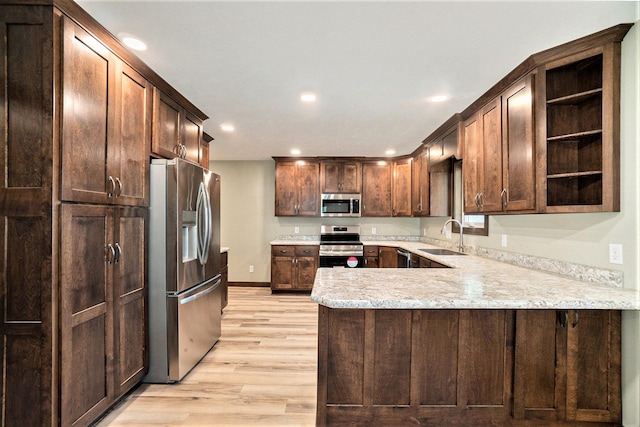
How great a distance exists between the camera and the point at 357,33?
1.83m

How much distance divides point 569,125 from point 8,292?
339cm

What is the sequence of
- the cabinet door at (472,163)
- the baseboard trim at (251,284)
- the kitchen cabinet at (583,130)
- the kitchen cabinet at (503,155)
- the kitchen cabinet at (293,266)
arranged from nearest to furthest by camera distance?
the kitchen cabinet at (583,130), the kitchen cabinet at (503,155), the cabinet door at (472,163), the kitchen cabinet at (293,266), the baseboard trim at (251,284)

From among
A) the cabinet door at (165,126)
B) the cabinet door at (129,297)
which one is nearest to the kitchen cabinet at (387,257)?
the cabinet door at (165,126)

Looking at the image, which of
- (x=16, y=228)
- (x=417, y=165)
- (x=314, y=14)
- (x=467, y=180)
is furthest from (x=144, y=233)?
(x=417, y=165)

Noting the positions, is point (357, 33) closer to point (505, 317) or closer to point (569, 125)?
point (569, 125)

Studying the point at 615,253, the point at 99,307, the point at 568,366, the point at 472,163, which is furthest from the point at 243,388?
the point at 472,163

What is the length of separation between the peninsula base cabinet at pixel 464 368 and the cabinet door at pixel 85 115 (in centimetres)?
150

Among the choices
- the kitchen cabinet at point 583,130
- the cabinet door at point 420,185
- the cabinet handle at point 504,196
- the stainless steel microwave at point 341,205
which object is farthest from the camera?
the stainless steel microwave at point 341,205

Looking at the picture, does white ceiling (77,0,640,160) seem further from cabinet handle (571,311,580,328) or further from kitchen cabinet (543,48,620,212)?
cabinet handle (571,311,580,328)

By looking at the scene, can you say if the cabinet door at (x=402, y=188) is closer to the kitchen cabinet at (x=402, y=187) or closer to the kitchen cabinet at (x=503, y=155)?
the kitchen cabinet at (x=402, y=187)

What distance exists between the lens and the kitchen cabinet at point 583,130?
1834 millimetres

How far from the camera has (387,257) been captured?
509 centimetres

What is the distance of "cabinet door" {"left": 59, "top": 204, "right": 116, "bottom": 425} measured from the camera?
5.52 feet

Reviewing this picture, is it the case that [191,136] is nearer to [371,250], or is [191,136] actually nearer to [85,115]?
[85,115]
